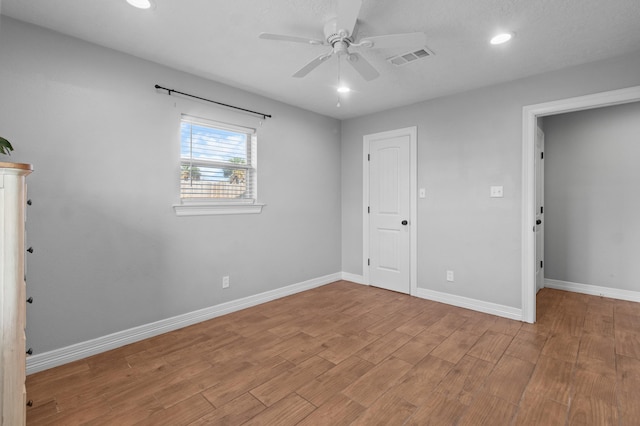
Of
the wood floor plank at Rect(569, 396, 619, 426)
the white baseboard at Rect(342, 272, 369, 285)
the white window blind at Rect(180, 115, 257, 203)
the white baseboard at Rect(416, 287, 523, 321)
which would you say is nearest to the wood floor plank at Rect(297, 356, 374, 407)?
the wood floor plank at Rect(569, 396, 619, 426)

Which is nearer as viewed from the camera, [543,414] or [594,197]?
[543,414]

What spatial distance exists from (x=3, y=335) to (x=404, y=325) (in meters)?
2.91

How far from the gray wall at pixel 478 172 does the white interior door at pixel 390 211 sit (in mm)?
182

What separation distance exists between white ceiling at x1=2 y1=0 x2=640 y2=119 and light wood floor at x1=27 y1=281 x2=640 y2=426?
2518 mm

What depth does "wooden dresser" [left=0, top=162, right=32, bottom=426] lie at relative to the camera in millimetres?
1282

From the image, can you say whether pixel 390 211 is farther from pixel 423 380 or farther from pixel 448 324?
pixel 423 380

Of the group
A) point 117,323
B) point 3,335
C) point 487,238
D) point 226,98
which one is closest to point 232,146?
point 226,98

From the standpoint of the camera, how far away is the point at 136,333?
2693 mm

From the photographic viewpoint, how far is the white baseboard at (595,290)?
12.2ft

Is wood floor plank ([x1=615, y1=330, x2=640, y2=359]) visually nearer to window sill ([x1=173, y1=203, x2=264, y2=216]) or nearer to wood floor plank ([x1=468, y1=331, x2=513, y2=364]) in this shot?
wood floor plank ([x1=468, y1=331, x2=513, y2=364])

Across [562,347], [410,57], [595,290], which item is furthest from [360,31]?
[595,290]

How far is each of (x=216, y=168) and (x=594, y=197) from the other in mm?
4871

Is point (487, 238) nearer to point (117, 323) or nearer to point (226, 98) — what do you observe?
point (226, 98)

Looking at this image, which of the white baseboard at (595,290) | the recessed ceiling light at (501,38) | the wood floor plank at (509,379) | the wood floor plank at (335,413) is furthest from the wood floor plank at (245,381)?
the white baseboard at (595,290)
